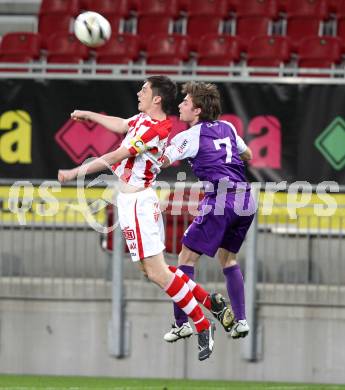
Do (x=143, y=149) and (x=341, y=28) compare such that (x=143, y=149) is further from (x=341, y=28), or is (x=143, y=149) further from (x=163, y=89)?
(x=341, y=28)

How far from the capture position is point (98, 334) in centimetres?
1216

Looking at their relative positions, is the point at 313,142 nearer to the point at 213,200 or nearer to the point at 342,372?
the point at 342,372

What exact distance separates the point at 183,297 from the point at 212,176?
37.0 inches

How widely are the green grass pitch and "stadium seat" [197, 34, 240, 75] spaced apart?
4.73 metres

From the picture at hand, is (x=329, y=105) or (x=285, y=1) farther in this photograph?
(x=285, y=1)

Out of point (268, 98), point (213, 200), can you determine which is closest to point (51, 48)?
point (268, 98)

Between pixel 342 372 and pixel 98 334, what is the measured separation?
2488 mm

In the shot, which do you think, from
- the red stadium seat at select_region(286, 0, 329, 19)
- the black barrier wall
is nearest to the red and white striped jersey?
the black barrier wall

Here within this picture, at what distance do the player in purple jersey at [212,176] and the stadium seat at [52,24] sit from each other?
816 cm

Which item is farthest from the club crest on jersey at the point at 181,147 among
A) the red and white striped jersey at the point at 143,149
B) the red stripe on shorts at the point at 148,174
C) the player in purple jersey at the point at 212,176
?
the red stripe on shorts at the point at 148,174

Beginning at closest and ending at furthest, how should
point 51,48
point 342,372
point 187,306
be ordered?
point 187,306
point 342,372
point 51,48

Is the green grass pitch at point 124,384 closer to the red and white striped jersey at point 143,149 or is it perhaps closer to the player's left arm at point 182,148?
the red and white striped jersey at point 143,149

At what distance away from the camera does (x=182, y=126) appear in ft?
43.2

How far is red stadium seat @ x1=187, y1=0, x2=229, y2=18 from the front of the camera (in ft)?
55.0
